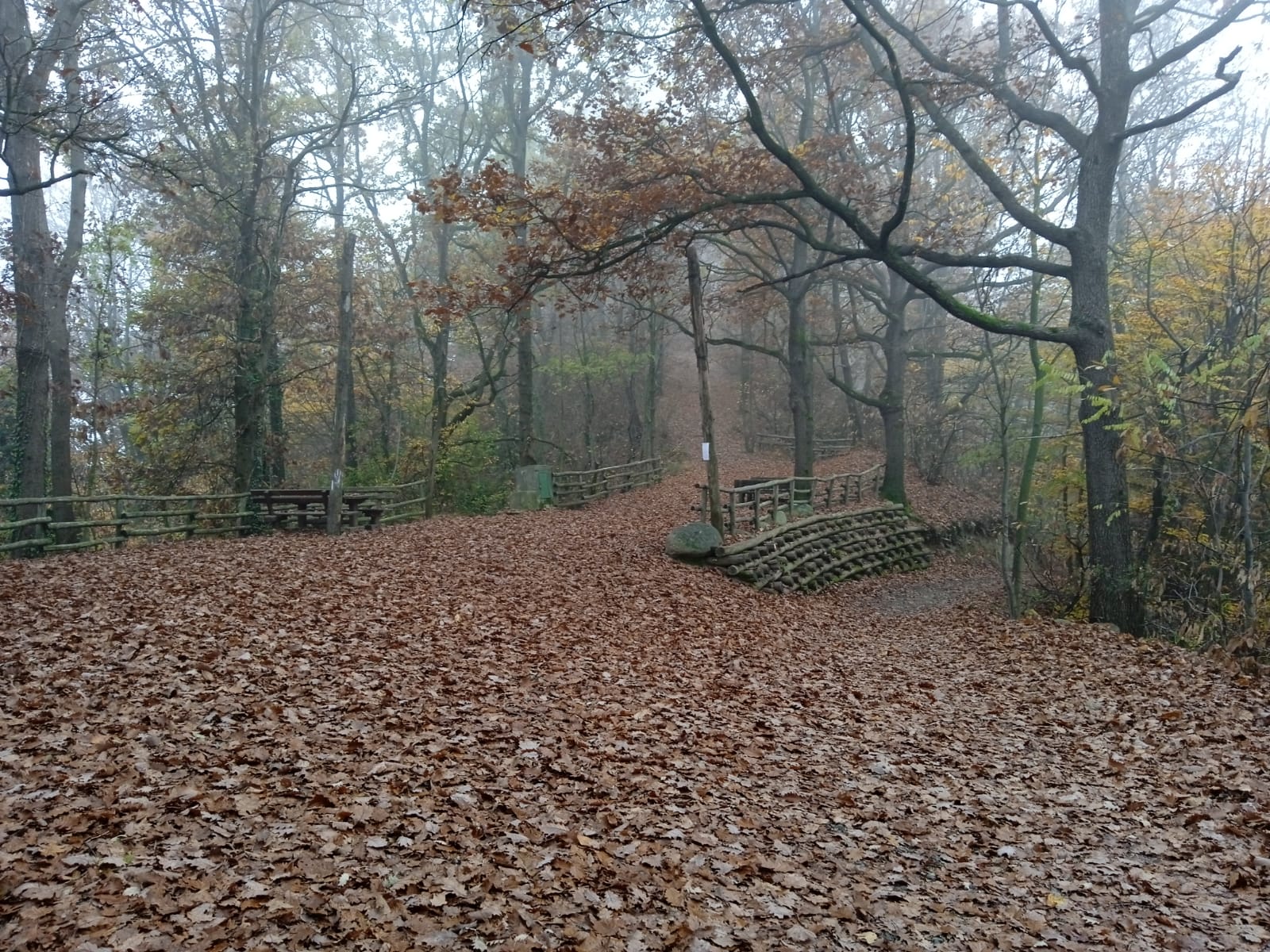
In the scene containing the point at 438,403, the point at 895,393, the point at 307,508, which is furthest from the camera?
the point at 438,403

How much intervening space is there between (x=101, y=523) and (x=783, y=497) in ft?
39.3

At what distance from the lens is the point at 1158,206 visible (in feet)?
48.0

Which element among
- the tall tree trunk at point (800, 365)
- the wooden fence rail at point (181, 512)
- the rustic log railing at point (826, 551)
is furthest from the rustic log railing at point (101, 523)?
the tall tree trunk at point (800, 365)

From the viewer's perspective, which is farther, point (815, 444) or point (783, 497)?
point (815, 444)

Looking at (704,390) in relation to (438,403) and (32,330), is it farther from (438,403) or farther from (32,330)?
(32,330)

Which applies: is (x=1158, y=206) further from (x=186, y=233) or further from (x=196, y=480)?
(x=196, y=480)

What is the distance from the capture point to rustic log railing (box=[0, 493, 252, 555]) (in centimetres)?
1146

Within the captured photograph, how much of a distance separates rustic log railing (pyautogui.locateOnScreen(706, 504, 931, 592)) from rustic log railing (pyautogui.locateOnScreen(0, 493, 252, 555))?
908cm

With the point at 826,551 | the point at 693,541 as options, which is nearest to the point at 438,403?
the point at 693,541

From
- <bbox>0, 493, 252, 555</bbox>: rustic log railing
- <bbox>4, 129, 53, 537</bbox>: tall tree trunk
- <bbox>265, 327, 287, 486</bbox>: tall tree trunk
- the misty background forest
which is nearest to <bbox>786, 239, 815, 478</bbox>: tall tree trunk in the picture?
the misty background forest

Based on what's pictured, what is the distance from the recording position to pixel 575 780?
527 cm

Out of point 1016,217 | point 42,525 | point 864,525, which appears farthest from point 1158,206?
point 42,525

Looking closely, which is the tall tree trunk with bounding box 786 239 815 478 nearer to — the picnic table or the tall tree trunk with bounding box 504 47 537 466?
the tall tree trunk with bounding box 504 47 537 466

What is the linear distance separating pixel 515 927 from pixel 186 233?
18297mm
